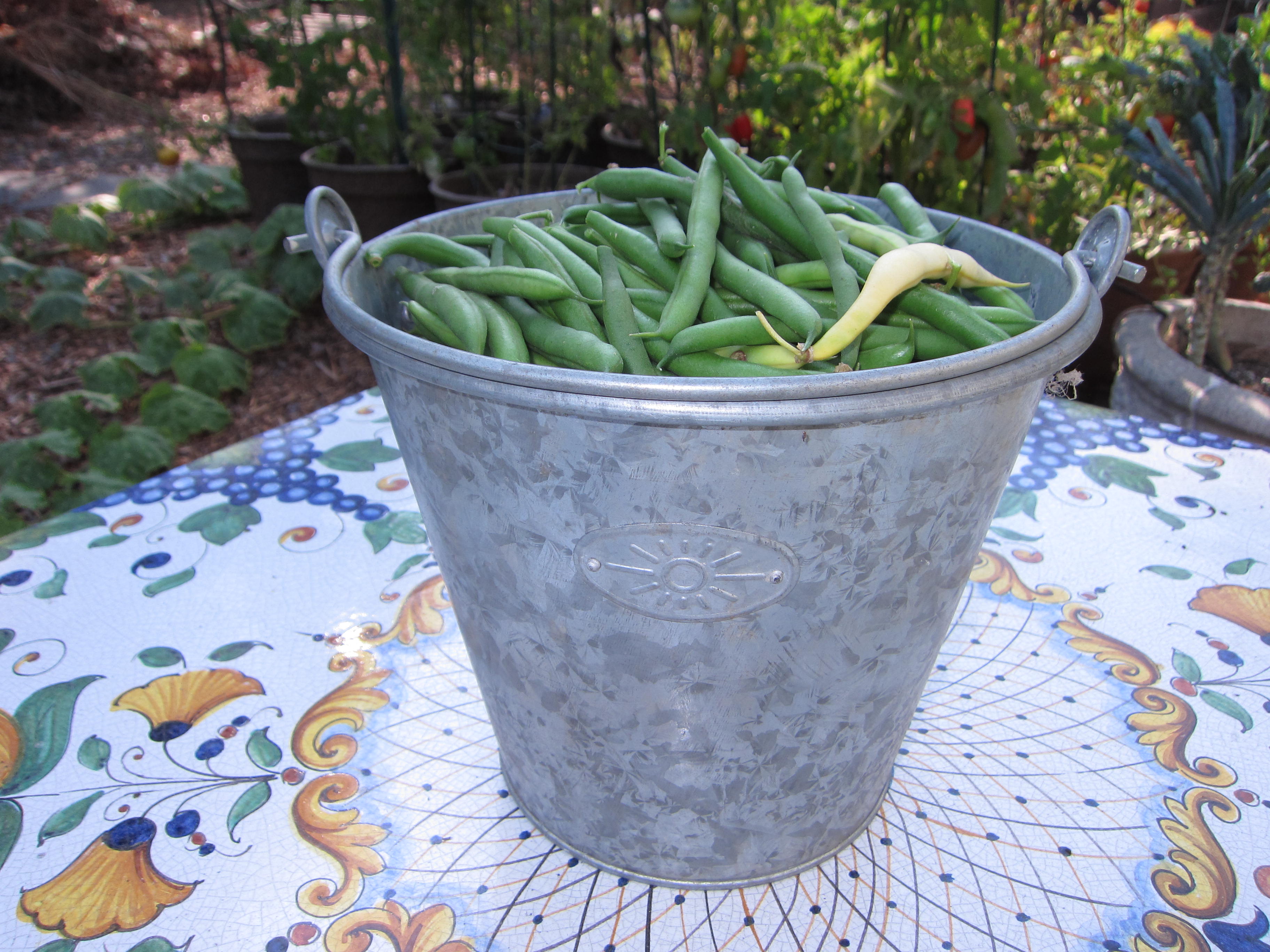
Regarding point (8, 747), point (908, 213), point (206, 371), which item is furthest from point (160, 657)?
point (206, 371)

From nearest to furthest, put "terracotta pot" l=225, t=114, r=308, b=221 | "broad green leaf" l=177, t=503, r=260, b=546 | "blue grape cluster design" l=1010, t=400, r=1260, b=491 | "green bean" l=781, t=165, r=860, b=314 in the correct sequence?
"green bean" l=781, t=165, r=860, b=314 < "broad green leaf" l=177, t=503, r=260, b=546 < "blue grape cluster design" l=1010, t=400, r=1260, b=491 < "terracotta pot" l=225, t=114, r=308, b=221

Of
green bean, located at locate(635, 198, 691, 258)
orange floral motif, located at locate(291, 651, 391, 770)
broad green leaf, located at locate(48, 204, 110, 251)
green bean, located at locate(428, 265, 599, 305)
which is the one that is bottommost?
broad green leaf, located at locate(48, 204, 110, 251)

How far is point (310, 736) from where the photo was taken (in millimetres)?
1239

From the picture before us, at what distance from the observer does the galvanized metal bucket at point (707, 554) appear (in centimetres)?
72

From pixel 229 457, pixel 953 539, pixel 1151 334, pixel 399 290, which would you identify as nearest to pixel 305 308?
pixel 229 457

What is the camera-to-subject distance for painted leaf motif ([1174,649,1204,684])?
4.36ft

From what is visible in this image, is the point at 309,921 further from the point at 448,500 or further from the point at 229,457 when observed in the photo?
the point at 229,457

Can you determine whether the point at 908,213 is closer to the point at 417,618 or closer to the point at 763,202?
the point at 763,202

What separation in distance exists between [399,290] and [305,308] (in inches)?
127

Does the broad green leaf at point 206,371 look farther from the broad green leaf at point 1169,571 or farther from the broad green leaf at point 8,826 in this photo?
the broad green leaf at point 1169,571

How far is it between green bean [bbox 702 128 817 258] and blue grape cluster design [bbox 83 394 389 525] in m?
1.07

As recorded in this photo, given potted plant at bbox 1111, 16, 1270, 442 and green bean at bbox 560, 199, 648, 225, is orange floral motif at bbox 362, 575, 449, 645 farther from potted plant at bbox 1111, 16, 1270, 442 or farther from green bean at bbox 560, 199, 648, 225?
potted plant at bbox 1111, 16, 1270, 442

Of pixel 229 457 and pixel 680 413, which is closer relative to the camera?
pixel 680 413

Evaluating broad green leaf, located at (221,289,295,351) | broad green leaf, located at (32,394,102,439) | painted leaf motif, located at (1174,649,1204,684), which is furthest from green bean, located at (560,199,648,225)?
broad green leaf, located at (221,289,295,351)
